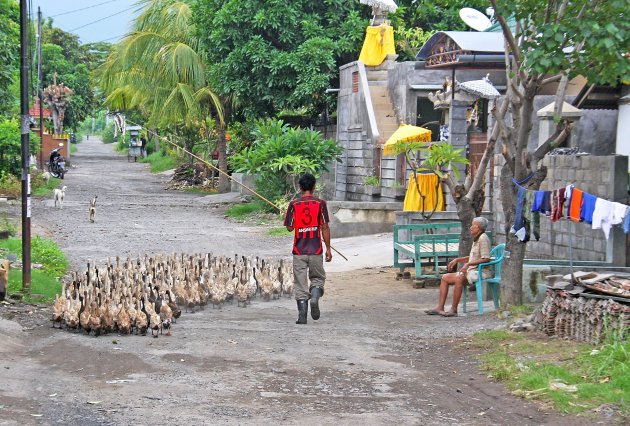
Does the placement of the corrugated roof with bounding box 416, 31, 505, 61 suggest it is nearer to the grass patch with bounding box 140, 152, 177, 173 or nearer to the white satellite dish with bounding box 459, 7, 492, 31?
the white satellite dish with bounding box 459, 7, 492, 31

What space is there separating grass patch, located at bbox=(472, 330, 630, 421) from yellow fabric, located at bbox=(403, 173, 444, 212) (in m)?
10.1

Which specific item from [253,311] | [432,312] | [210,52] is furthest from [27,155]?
[210,52]

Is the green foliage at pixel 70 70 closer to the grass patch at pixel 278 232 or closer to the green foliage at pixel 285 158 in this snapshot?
the green foliage at pixel 285 158

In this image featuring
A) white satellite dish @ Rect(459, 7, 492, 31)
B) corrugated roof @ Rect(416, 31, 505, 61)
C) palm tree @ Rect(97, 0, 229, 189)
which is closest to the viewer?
white satellite dish @ Rect(459, 7, 492, 31)

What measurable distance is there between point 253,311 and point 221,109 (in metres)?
22.6

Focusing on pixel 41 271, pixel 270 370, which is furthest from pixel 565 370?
pixel 41 271

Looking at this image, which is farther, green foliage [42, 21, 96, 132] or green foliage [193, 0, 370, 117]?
green foliage [42, 21, 96, 132]

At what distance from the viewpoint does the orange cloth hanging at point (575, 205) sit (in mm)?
11720

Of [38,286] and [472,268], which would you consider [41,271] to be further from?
[472,268]

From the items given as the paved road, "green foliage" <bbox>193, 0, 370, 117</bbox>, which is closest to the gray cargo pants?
the paved road

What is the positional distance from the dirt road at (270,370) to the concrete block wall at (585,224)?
1922 mm

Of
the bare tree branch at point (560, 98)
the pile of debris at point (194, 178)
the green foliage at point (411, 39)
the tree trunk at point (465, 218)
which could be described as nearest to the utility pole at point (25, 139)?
the tree trunk at point (465, 218)

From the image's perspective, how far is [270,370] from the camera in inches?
347

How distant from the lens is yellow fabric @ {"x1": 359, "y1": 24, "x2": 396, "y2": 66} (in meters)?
27.7
